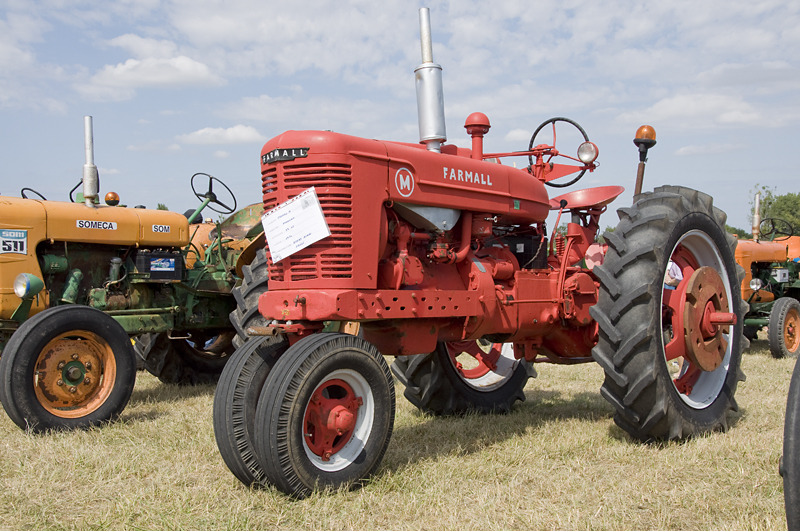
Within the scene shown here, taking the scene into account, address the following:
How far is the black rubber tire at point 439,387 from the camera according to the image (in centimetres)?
556

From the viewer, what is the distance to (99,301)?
6.54m

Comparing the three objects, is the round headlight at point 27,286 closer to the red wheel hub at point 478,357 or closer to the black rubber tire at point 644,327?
the red wheel hub at point 478,357

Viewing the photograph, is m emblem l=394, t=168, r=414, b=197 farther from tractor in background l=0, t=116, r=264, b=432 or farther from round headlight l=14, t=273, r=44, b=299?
round headlight l=14, t=273, r=44, b=299

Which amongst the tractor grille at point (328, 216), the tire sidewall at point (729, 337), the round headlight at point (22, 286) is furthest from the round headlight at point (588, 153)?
the round headlight at point (22, 286)

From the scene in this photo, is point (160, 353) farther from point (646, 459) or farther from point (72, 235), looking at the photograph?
point (646, 459)

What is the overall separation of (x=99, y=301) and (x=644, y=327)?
4823 mm

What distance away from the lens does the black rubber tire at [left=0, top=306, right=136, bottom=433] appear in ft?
16.1

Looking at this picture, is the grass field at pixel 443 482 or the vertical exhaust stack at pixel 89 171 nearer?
the grass field at pixel 443 482

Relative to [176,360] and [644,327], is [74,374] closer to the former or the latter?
[176,360]

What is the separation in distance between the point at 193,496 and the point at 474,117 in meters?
3.23

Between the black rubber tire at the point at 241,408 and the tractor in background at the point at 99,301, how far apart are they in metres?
2.20

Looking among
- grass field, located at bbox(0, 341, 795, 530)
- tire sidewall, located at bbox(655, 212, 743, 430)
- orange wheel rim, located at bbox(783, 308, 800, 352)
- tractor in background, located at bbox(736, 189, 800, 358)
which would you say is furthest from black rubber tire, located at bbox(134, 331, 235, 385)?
orange wheel rim, located at bbox(783, 308, 800, 352)

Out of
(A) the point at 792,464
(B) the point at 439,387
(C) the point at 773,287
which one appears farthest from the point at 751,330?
(A) the point at 792,464

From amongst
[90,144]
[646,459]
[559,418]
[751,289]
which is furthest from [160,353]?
[751,289]
